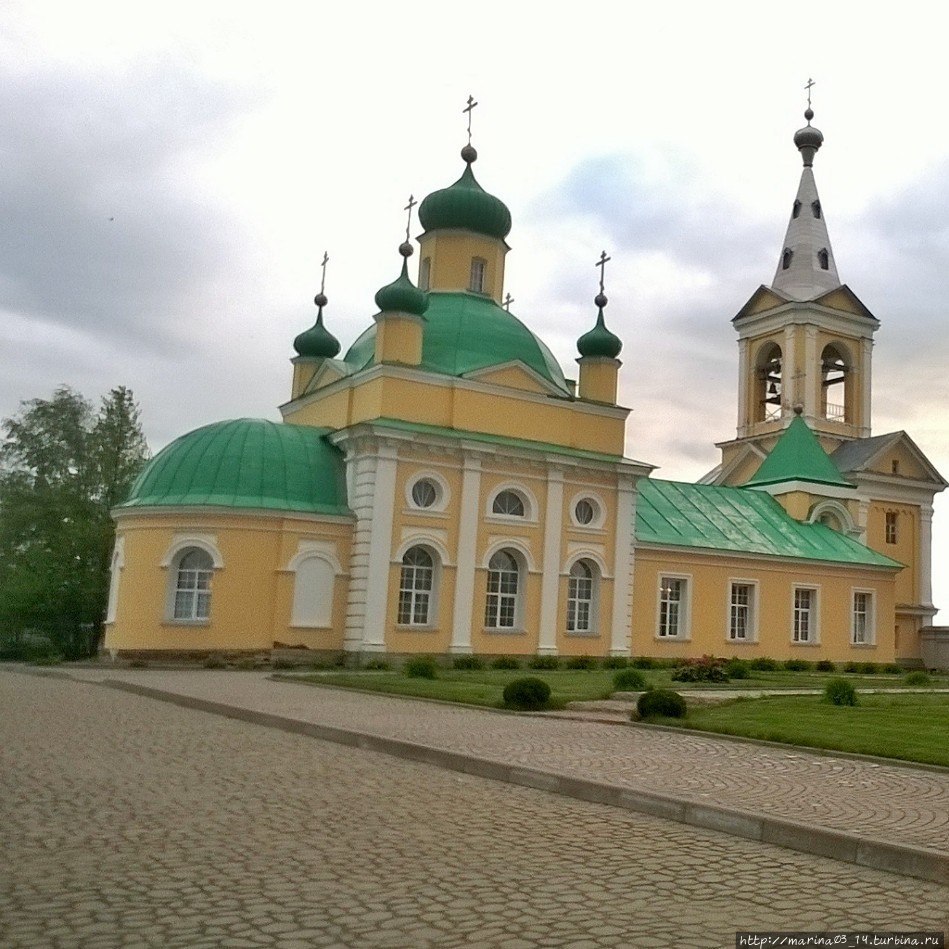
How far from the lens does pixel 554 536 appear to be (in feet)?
108

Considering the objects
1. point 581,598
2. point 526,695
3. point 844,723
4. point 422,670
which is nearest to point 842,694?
point 844,723

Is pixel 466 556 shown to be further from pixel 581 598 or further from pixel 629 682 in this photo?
pixel 629 682

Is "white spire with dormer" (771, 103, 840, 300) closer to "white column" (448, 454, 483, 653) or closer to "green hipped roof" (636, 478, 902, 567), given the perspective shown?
"green hipped roof" (636, 478, 902, 567)

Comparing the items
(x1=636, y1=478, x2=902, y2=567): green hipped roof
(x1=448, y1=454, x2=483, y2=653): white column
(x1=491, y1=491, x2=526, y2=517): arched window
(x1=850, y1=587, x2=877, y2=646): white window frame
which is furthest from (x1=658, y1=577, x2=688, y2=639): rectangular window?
(x1=850, y1=587, x2=877, y2=646): white window frame

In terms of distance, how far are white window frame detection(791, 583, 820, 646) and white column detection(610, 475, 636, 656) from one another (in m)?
7.96

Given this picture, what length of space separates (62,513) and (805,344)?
36441 mm

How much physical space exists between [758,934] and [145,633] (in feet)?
84.5

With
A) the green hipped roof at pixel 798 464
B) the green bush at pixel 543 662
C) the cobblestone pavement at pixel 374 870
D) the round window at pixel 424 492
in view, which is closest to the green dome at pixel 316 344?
the round window at pixel 424 492

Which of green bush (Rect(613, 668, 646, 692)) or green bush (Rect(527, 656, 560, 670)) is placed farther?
green bush (Rect(527, 656, 560, 670))

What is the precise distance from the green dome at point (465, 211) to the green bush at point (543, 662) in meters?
14.9

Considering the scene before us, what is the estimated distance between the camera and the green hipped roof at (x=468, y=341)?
108 ft

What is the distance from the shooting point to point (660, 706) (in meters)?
14.9

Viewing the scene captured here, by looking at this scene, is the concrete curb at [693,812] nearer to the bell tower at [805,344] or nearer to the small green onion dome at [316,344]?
the small green onion dome at [316,344]

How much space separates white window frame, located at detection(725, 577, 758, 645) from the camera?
37.5 meters
